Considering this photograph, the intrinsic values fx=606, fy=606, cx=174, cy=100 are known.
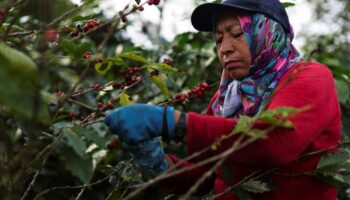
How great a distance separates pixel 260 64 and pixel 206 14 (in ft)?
1.02

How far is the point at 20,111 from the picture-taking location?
123 cm

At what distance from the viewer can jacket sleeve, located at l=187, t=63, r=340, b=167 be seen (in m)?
1.69

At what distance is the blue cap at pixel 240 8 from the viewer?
2.14m

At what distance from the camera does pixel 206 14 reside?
7.66 feet

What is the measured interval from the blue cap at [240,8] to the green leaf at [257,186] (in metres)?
0.62

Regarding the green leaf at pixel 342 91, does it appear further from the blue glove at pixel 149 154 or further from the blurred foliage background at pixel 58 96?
the blue glove at pixel 149 154

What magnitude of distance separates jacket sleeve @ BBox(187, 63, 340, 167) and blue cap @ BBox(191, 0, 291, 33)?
0.38 m

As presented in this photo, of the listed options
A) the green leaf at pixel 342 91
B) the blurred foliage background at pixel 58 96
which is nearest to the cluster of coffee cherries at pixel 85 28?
the blurred foliage background at pixel 58 96

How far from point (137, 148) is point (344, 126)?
180 cm

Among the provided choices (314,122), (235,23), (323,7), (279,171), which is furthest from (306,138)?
(323,7)

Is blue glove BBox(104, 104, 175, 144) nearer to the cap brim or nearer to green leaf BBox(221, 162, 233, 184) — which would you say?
green leaf BBox(221, 162, 233, 184)

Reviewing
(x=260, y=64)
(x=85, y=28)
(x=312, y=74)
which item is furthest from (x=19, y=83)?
(x=260, y=64)

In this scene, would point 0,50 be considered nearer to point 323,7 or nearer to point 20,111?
point 20,111

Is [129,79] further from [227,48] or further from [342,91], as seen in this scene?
[342,91]
